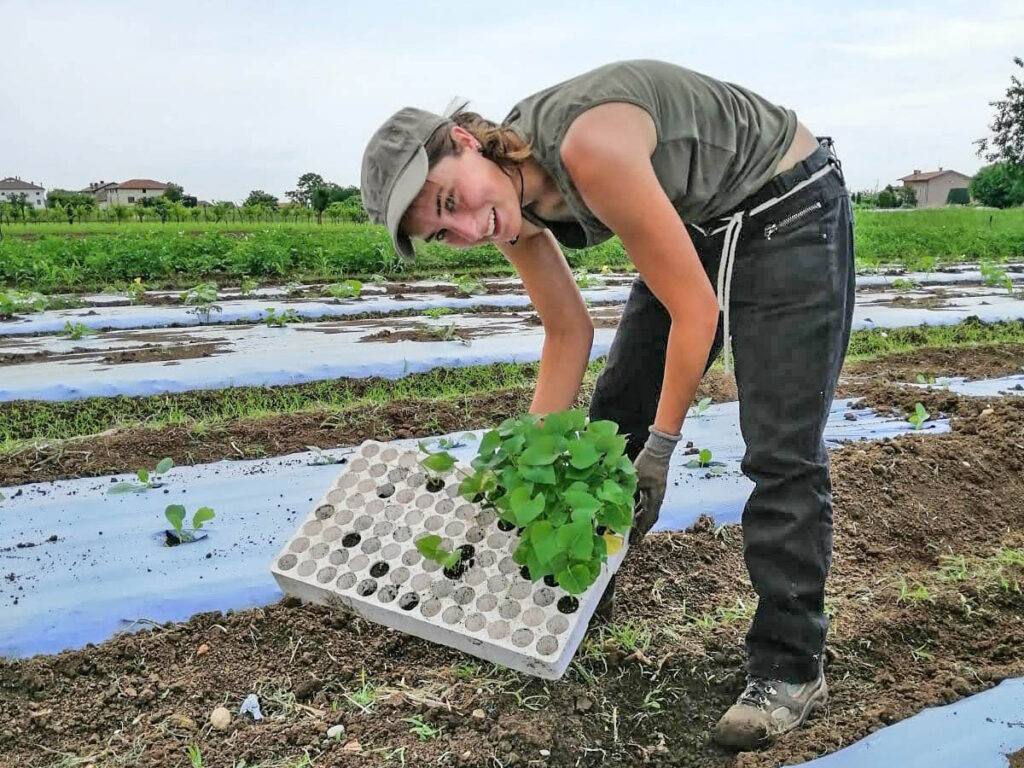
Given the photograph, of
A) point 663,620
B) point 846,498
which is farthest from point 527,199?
point 846,498

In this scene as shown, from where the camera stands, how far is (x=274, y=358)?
4414mm

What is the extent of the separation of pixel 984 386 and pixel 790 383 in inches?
117

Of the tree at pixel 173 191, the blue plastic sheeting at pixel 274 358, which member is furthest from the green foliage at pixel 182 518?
the tree at pixel 173 191

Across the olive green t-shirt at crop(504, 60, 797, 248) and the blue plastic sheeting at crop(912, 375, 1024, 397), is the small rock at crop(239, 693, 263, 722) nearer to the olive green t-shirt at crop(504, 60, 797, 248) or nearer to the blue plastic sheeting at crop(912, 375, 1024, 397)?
the olive green t-shirt at crop(504, 60, 797, 248)

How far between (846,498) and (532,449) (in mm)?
1423

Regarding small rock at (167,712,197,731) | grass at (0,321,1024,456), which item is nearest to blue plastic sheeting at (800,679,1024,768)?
small rock at (167,712,197,731)

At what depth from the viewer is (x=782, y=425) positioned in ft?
5.09

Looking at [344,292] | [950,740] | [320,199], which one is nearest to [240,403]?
[950,740]

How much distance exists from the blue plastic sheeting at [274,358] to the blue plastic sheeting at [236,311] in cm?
32

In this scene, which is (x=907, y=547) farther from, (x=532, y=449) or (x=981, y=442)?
(x=532, y=449)

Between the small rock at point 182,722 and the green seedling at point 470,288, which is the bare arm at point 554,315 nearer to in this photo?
the small rock at point 182,722

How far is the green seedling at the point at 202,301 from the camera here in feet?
19.7

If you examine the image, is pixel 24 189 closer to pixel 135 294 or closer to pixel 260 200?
pixel 260 200

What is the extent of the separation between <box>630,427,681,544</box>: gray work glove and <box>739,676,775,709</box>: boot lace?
0.35 m
